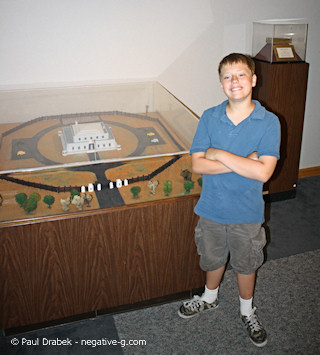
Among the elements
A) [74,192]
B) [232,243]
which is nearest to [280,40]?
[232,243]

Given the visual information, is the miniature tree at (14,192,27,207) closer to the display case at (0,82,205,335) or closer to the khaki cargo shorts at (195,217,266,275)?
the display case at (0,82,205,335)

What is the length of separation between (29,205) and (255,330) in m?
1.28

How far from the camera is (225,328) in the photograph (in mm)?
2117

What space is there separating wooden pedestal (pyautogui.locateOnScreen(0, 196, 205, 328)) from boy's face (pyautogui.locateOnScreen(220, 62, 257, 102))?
23.9 inches

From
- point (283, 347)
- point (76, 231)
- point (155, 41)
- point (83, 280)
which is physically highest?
point (155, 41)

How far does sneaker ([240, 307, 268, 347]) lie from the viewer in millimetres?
2016

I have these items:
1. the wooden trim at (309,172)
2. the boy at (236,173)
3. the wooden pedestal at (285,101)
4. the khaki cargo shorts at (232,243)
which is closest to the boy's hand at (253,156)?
the boy at (236,173)

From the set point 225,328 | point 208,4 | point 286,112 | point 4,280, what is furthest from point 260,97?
point 4,280

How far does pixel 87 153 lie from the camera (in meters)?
1.92

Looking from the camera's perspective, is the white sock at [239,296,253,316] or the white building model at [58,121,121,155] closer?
the white building model at [58,121,121,155]

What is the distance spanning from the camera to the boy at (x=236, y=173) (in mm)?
1684

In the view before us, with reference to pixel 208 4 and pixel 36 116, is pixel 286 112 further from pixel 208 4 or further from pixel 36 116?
pixel 36 116

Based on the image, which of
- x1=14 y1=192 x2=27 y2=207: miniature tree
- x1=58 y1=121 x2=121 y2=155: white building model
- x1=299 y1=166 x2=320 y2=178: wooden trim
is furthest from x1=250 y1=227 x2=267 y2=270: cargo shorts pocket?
x1=299 y1=166 x2=320 y2=178: wooden trim

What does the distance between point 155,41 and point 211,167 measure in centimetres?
153
